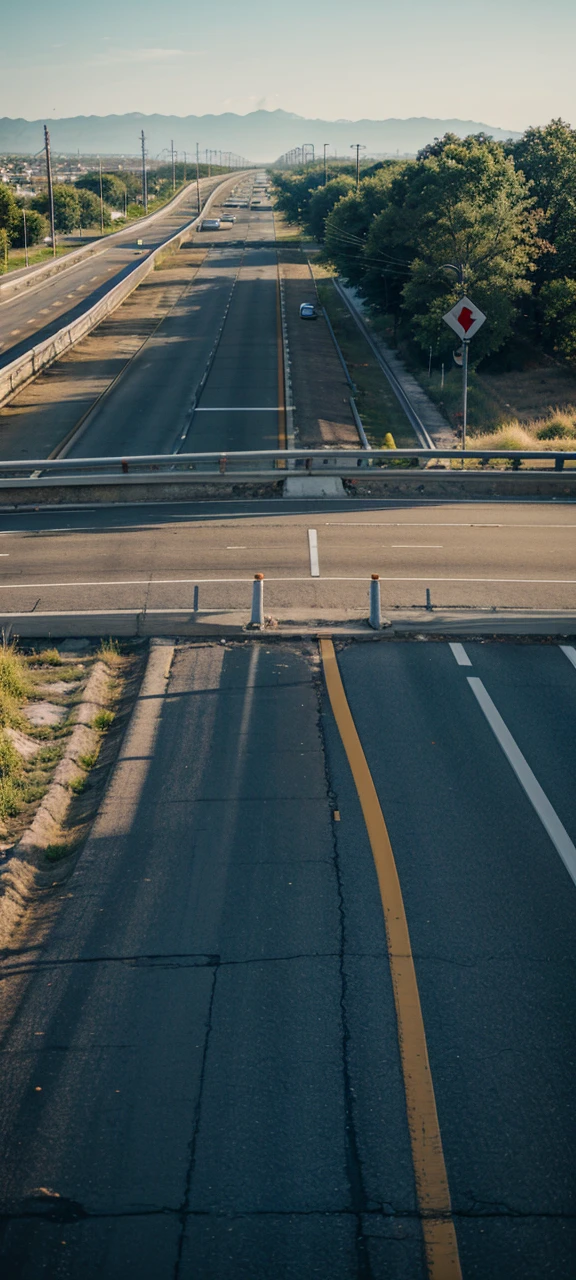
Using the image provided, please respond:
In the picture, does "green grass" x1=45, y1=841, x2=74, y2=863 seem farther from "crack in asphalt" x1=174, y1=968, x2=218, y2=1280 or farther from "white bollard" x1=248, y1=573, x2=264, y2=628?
"white bollard" x1=248, y1=573, x2=264, y2=628

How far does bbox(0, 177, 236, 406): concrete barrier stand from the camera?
145 feet

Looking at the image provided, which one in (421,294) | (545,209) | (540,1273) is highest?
(545,209)

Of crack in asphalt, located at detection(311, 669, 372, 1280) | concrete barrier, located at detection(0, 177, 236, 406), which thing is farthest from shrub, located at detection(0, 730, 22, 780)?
concrete barrier, located at detection(0, 177, 236, 406)

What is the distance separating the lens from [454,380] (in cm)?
5225

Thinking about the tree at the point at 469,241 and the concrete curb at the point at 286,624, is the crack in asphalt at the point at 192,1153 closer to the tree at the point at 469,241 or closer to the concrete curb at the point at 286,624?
the concrete curb at the point at 286,624

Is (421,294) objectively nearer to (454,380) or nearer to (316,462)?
(454,380)

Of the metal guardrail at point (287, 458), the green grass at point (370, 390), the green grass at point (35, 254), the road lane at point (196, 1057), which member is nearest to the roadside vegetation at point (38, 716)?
the road lane at point (196, 1057)

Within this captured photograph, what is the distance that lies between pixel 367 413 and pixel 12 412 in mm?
14605

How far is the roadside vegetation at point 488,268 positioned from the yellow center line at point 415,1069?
33963 millimetres

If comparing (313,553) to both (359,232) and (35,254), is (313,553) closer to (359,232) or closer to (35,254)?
(359,232)

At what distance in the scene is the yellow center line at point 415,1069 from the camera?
5406 mm

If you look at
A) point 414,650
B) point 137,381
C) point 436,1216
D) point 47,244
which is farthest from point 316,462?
point 47,244

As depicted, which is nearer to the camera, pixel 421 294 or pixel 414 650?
pixel 414 650

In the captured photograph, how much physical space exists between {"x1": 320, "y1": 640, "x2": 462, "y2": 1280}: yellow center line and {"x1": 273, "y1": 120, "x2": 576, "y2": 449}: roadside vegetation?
111ft
